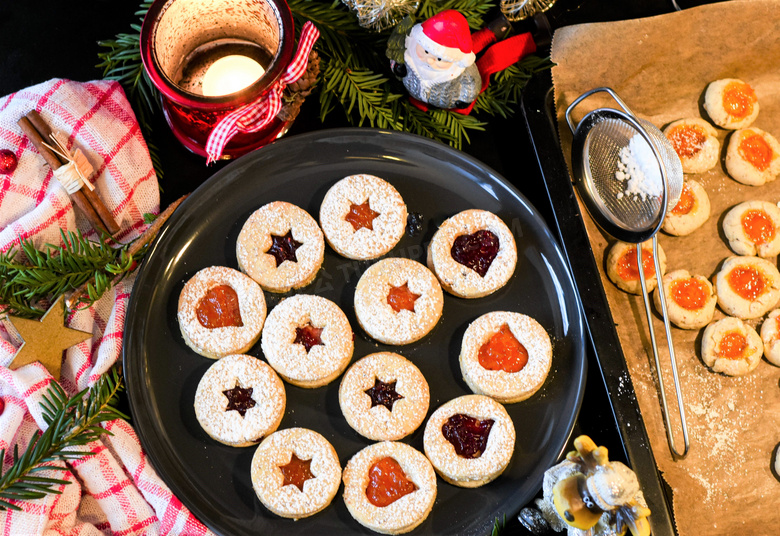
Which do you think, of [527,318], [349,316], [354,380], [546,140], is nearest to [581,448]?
[527,318]

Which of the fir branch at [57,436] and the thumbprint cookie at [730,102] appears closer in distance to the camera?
the fir branch at [57,436]

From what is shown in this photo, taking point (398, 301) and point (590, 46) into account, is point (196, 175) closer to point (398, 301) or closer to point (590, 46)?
point (398, 301)

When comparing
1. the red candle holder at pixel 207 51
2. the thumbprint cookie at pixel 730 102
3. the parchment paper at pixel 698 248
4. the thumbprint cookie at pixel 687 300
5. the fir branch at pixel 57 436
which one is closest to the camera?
the fir branch at pixel 57 436

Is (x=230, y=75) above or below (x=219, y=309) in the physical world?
above

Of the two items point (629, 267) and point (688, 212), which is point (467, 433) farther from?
point (688, 212)

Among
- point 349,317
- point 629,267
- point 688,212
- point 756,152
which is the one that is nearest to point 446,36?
point 349,317

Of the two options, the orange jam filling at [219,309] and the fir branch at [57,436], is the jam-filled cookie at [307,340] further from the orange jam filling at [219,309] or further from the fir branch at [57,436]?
the fir branch at [57,436]

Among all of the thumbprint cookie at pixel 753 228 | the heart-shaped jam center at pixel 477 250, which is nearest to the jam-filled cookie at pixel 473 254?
the heart-shaped jam center at pixel 477 250

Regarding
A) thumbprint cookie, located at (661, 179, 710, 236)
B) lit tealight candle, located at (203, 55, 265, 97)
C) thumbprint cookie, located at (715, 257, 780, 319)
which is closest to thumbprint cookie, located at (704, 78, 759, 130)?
thumbprint cookie, located at (661, 179, 710, 236)
